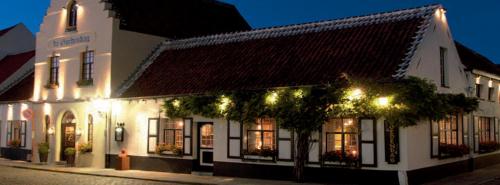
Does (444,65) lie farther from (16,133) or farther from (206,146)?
(16,133)

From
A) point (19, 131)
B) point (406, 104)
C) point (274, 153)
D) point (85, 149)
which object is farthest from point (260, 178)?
point (19, 131)

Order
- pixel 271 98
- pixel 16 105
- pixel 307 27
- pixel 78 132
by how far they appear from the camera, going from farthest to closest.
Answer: pixel 16 105
pixel 78 132
pixel 307 27
pixel 271 98

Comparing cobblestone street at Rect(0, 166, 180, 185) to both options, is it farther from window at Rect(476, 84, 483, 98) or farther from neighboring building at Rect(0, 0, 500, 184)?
window at Rect(476, 84, 483, 98)

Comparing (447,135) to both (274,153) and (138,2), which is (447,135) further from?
(138,2)

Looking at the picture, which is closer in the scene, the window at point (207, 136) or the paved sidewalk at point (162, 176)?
the paved sidewalk at point (162, 176)

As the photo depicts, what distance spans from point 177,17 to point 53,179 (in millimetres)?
11323

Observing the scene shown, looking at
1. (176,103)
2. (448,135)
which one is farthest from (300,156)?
(448,135)

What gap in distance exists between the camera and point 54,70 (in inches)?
1075

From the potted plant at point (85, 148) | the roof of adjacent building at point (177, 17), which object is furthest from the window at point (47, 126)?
the roof of adjacent building at point (177, 17)

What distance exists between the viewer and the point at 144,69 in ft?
81.4

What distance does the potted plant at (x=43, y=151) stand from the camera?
85.4 feet

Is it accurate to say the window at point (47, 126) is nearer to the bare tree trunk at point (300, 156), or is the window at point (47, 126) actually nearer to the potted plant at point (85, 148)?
the potted plant at point (85, 148)

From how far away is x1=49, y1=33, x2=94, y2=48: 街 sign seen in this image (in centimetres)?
2533

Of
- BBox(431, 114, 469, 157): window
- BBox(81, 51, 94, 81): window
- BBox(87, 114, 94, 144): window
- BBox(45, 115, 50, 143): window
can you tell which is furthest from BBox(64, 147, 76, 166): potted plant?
BBox(431, 114, 469, 157): window
